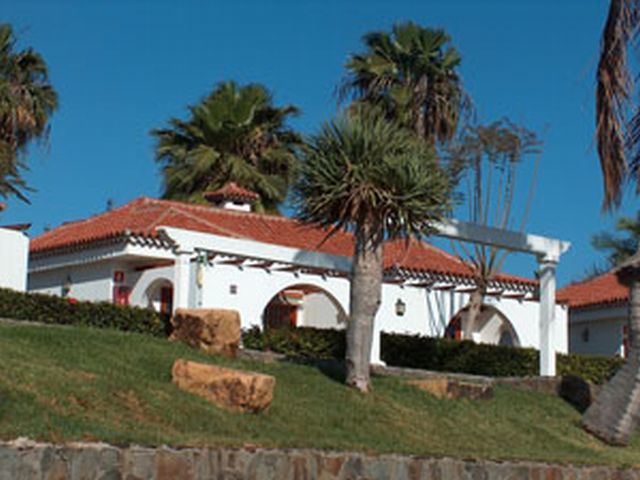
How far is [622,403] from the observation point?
71.1 ft

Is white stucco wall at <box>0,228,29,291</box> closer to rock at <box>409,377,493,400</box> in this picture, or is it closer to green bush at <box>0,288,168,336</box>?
green bush at <box>0,288,168,336</box>

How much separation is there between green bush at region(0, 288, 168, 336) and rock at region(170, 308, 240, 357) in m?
2.88

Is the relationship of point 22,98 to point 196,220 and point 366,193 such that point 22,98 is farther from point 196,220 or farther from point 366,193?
point 366,193

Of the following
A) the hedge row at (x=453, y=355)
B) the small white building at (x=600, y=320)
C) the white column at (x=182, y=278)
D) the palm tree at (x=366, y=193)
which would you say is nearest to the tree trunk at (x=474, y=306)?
the hedge row at (x=453, y=355)

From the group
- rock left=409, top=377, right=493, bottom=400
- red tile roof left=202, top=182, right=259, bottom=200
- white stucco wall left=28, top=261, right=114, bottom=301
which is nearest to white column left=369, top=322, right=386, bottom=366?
rock left=409, top=377, right=493, bottom=400

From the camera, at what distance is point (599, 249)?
5278 centimetres

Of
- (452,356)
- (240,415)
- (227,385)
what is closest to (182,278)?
(452,356)

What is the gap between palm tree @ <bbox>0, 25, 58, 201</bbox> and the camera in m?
29.8

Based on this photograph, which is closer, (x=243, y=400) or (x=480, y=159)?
(x=243, y=400)

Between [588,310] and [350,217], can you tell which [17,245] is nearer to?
[350,217]

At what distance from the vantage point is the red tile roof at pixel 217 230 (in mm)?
31859

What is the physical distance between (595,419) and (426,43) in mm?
15101

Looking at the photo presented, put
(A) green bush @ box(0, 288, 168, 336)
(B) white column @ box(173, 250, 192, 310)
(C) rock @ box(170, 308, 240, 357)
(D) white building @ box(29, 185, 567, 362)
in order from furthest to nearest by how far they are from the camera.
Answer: (D) white building @ box(29, 185, 567, 362), (B) white column @ box(173, 250, 192, 310), (A) green bush @ box(0, 288, 168, 336), (C) rock @ box(170, 308, 240, 357)

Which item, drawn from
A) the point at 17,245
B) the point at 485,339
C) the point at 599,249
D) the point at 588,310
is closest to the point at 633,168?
the point at 17,245
